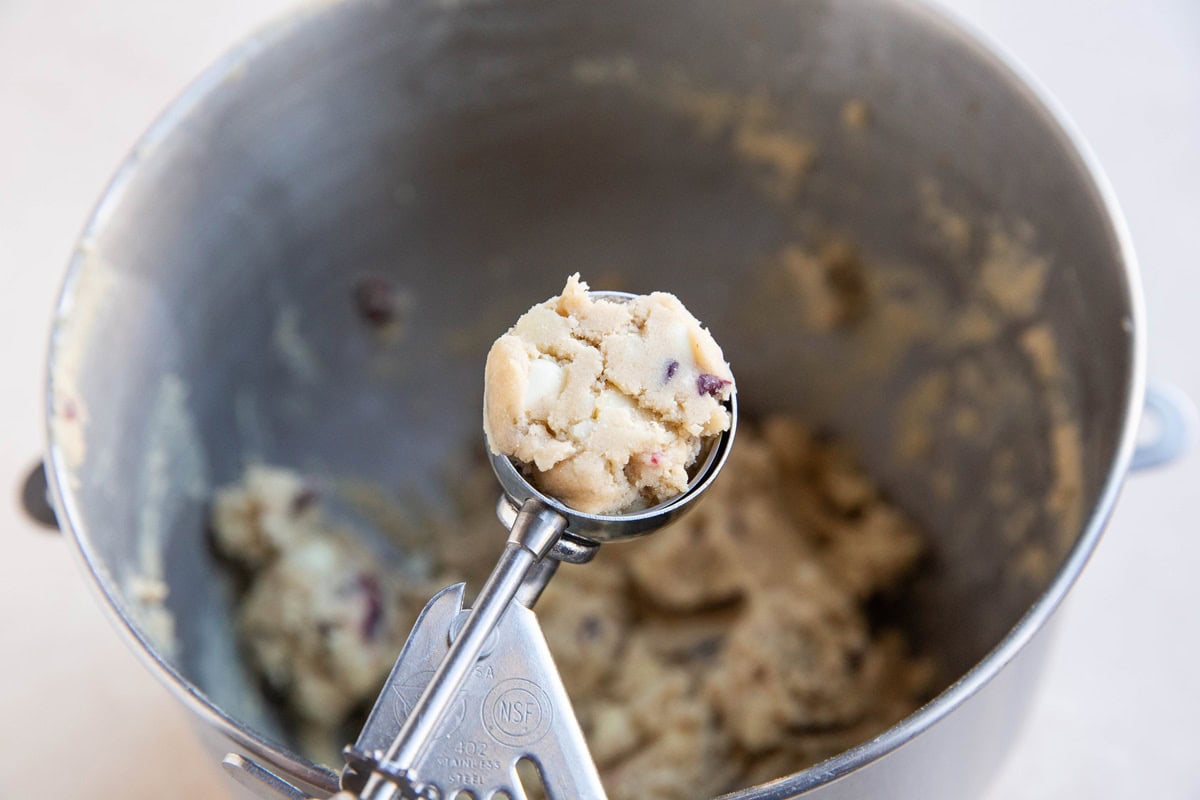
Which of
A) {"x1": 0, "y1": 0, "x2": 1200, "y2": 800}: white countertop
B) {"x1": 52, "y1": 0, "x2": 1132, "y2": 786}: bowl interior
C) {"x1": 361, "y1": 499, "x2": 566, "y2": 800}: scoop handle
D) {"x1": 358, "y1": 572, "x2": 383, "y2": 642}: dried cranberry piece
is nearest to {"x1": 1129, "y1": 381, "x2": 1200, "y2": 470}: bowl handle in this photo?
{"x1": 52, "y1": 0, "x2": 1132, "y2": 786}: bowl interior

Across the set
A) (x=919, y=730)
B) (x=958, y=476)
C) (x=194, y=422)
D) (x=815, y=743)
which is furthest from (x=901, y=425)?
(x=194, y=422)

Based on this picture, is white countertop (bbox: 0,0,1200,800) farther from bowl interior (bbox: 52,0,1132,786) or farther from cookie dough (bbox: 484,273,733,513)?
cookie dough (bbox: 484,273,733,513)

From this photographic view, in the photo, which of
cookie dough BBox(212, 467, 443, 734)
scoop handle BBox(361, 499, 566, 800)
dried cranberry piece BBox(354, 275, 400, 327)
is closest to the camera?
scoop handle BBox(361, 499, 566, 800)

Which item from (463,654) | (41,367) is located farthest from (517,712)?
(41,367)

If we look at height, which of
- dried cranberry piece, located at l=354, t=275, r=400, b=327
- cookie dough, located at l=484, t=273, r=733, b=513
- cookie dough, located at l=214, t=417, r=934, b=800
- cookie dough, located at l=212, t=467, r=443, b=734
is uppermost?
cookie dough, located at l=484, t=273, r=733, b=513

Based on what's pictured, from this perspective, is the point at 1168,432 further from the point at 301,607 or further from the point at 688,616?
the point at 301,607
